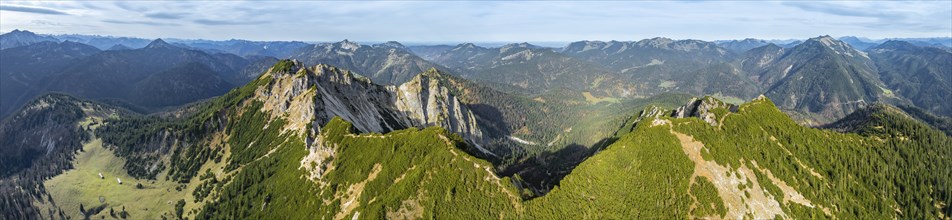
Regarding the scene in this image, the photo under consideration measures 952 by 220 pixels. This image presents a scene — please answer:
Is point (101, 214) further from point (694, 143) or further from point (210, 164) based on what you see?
point (694, 143)

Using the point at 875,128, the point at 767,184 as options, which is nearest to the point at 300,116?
the point at 767,184

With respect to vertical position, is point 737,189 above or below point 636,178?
below

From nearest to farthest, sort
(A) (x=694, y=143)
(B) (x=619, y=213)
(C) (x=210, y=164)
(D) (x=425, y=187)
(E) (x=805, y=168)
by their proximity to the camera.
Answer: (B) (x=619, y=213) → (D) (x=425, y=187) → (A) (x=694, y=143) → (E) (x=805, y=168) → (C) (x=210, y=164)

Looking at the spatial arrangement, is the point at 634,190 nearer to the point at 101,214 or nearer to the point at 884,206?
the point at 884,206

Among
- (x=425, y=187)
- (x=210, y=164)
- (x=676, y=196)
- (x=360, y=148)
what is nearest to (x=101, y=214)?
(x=210, y=164)

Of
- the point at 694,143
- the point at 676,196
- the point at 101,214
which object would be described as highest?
the point at 694,143

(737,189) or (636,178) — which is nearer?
(636,178)

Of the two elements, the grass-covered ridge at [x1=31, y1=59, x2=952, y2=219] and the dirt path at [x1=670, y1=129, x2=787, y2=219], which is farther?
the dirt path at [x1=670, y1=129, x2=787, y2=219]

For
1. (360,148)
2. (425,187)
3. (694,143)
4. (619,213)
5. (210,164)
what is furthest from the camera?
(210,164)

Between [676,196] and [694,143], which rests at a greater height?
[694,143]

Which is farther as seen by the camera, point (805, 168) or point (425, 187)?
point (805, 168)

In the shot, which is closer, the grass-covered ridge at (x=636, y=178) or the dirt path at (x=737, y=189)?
the grass-covered ridge at (x=636, y=178)
